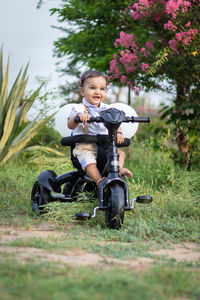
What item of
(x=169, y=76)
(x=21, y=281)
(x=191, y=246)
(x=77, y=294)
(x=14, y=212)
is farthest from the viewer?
(x=169, y=76)

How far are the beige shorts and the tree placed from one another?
7.35ft

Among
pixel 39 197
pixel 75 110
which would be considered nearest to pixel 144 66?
pixel 75 110

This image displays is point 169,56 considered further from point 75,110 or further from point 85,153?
point 85,153

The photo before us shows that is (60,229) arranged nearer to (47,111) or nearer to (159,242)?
(159,242)

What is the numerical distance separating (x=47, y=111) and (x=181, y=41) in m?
2.51

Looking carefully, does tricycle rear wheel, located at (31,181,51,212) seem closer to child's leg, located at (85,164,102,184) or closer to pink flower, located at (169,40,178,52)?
child's leg, located at (85,164,102,184)

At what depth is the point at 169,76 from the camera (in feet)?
20.4

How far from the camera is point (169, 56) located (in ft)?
19.1

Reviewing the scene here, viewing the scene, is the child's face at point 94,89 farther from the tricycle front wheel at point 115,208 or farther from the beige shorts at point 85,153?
the tricycle front wheel at point 115,208

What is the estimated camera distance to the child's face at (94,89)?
359 cm

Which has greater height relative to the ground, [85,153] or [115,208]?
[85,153]

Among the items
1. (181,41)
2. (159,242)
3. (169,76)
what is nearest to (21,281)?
(159,242)

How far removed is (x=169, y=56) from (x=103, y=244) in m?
3.87

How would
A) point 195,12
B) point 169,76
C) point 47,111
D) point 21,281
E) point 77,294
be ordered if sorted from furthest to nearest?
point 47,111, point 169,76, point 195,12, point 21,281, point 77,294
